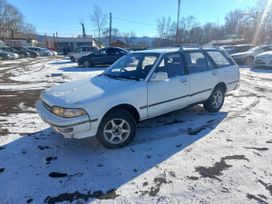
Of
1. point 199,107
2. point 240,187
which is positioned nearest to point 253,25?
point 199,107

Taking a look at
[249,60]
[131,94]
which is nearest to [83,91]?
[131,94]

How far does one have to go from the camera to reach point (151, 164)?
11.5 ft

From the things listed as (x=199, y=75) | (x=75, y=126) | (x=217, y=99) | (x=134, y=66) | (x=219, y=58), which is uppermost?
(x=219, y=58)

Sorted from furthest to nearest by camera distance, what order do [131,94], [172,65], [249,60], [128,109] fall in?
[249,60], [172,65], [128,109], [131,94]

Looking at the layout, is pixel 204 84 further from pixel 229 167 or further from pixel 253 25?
pixel 253 25

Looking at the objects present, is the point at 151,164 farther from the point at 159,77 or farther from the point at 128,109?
the point at 159,77

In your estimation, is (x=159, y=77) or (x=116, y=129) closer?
(x=116, y=129)

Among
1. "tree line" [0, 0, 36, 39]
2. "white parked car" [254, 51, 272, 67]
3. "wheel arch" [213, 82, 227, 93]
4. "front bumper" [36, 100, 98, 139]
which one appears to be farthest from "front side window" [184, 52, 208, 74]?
"tree line" [0, 0, 36, 39]

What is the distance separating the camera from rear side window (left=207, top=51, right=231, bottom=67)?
5646mm

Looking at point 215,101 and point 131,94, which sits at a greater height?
point 131,94

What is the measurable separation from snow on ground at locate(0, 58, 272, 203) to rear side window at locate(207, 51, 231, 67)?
1.36 metres

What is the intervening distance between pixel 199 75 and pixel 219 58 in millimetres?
1126

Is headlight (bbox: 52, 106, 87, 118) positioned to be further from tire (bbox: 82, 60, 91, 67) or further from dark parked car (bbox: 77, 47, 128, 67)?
tire (bbox: 82, 60, 91, 67)

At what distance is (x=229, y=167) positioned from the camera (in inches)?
133
